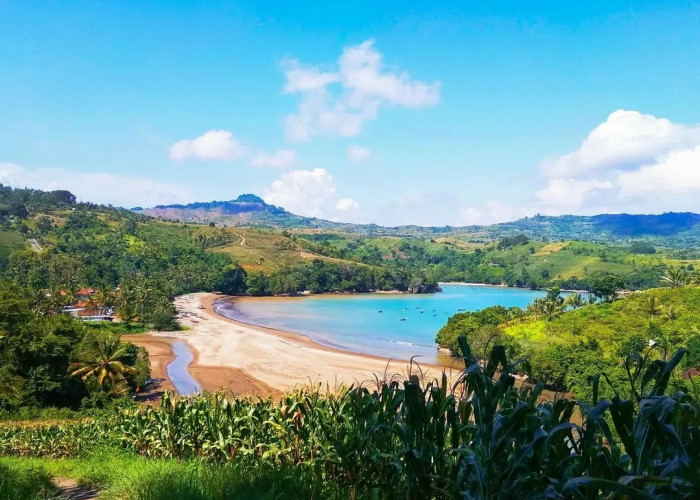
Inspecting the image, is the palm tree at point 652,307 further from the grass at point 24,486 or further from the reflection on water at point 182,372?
the grass at point 24,486

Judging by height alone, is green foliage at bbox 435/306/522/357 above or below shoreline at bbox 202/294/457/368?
above

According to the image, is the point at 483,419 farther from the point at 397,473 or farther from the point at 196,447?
the point at 196,447

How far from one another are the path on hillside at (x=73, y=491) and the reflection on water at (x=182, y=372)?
76.5 feet

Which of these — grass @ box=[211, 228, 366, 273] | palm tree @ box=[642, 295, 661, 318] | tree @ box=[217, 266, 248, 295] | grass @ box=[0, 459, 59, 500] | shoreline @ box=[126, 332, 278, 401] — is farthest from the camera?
grass @ box=[211, 228, 366, 273]

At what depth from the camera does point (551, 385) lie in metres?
38.8

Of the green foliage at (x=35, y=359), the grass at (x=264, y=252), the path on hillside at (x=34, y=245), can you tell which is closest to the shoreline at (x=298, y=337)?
the green foliage at (x=35, y=359)

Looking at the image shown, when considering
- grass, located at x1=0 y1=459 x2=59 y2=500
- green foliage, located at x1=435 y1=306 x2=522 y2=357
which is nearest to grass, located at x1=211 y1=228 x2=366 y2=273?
green foliage, located at x1=435 y1=306 x2=522 y2=357

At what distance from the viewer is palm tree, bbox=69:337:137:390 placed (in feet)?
100.0

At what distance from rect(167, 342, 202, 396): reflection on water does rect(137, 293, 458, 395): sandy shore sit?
0.64 metres

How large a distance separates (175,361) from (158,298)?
93.4ft

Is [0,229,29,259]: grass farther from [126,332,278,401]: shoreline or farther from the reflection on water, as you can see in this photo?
the reflection on water

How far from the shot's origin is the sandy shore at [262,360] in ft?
126

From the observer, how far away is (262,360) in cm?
4634

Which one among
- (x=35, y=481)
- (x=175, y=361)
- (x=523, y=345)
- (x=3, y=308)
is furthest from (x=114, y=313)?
(x=35, y=481)
